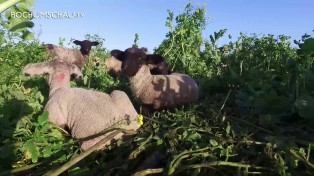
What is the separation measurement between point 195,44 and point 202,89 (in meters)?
1.92

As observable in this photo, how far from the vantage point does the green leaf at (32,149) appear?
2600mm

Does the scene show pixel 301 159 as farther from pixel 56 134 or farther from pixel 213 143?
pixel 56 134

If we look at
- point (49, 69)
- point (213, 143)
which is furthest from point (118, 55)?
point (213, 143)

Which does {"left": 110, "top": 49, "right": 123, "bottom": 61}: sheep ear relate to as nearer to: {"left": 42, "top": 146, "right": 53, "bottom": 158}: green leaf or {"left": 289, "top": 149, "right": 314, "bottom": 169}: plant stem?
{"left": 42, "top": 146, "right": 53, "bottom": 158}: green leaf

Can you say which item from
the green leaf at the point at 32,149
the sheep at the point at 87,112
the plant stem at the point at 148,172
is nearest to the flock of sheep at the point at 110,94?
the sheep at the point at 87,112

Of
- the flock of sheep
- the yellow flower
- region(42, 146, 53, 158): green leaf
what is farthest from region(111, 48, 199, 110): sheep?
region(42, 146, 53, 158): green leaf

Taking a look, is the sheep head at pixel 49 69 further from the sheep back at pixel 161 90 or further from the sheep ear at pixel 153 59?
the sheep ear at pixel 153 59

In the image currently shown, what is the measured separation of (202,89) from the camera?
14.7 ft

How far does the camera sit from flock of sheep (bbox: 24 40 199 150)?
9.77 ft

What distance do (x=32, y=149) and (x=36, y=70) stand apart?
40.8 inches

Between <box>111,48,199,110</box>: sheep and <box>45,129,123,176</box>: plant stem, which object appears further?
<box>111,48,199,110</box>: sheep

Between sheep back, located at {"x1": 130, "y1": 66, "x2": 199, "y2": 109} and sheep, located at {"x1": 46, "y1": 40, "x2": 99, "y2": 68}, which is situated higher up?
sheep, located at {"x1": 46, "y1": 40, "x2": 99, "y2": 68}

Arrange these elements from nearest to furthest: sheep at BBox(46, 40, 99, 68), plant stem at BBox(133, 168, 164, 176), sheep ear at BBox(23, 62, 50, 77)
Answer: plant stem at BBox(133, 168, 164, 176) → sheep ear at BBox(23, 62, 50, 77) → sheep at BBox(46, 40, 99, 68)

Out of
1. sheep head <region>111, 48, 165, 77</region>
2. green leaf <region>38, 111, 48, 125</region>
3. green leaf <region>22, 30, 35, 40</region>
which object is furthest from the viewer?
sheep head <region>111, 48, 165, 77</region>
